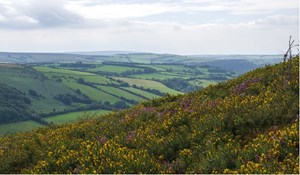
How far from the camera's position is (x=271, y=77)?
14203mm

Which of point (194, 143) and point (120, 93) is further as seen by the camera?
point (120, 93)

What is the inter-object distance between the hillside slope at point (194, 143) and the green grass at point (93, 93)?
148417 millimetres

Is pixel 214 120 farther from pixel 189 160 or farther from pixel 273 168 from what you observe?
pixel 273 168

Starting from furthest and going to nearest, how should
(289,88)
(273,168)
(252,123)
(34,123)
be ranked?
1. (34,123)
2. (289,88)
3. (252,123)
4. (273,168)

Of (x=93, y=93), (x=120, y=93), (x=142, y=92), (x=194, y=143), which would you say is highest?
(x=194, y=143)

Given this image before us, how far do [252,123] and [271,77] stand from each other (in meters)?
5.47

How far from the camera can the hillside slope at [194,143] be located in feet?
23.5

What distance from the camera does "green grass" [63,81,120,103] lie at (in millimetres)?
164038

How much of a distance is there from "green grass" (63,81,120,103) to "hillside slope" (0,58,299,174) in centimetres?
14842

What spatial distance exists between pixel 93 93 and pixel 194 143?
170626 millimetres

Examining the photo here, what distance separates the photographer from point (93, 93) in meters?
177

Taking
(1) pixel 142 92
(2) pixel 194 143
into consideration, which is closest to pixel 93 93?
(1) pixel 142 92

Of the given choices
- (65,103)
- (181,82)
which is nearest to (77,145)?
(65,103)

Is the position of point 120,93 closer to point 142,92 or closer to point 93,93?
point 142,92
